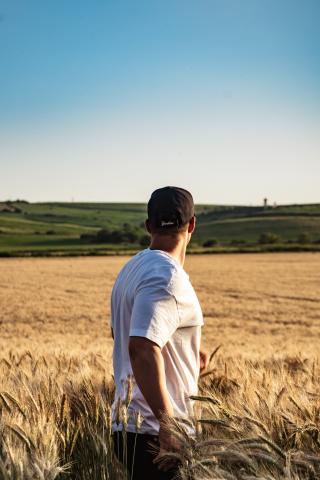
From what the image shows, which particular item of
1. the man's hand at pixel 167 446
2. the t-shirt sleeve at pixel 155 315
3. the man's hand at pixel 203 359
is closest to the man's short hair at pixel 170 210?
the t-shirt sleeve at pixel 155 315

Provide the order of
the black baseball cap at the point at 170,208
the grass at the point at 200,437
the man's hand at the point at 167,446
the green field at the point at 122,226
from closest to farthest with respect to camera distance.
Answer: the grass at the point at 200,437 → the man's hand at the point at 167,446 → the black baseball cap at the point at 170,208 → the green field at the point at 122,226

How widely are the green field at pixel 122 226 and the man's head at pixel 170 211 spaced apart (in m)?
58.6

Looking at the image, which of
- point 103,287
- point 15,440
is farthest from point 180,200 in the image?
point 103,287

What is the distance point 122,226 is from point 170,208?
113489mm

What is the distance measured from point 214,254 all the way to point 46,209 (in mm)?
81935

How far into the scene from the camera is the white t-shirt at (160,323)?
266 cm

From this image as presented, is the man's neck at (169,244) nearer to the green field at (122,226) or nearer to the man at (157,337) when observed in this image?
the man at (157,337)

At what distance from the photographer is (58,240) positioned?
82.9m

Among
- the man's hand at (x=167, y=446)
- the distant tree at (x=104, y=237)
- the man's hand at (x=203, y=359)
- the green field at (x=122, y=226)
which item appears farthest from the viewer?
the distant tree at (x=104, y=237)

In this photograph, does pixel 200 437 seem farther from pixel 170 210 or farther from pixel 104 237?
pixel 104 237

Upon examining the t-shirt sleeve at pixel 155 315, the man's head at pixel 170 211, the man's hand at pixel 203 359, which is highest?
the man's head at pixel 170 211

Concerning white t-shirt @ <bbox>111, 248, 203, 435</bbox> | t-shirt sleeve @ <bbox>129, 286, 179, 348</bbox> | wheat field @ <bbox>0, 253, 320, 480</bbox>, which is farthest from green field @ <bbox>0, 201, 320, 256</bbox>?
t-shirt sleeve @ <bbox>129, 286, 179, 348</bbox>

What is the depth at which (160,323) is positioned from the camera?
104 inches

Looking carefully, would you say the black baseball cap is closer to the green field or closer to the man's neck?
the man's neck
